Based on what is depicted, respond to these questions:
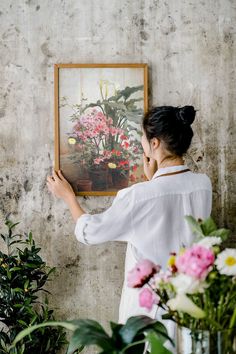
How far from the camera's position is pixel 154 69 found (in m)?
2.64

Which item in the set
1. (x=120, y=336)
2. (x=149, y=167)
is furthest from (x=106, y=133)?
(x=120, y=336)

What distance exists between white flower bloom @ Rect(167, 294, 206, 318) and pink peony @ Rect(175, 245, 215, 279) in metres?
0.07

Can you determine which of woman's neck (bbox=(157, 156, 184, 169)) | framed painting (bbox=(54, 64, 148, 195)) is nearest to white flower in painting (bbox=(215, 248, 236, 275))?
woman's neck (bbox=(157, 156, 184, 169))

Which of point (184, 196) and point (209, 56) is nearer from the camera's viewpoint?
point (184, 196)

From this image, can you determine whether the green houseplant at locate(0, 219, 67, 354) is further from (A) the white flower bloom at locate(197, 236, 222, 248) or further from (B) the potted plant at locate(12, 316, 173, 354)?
(A) the white flower bloom at locate(197, 236, 222, 248)

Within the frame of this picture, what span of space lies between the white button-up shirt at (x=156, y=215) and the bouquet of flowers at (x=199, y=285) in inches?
27.1

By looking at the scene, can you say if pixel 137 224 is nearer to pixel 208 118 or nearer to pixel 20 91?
pixel 208 118

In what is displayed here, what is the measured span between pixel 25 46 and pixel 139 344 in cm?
180

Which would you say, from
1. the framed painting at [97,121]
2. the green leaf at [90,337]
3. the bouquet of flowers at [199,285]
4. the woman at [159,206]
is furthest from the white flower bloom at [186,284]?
the framed painting at [97,121]

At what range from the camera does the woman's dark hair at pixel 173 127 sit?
2.14m

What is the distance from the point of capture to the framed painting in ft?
8.58

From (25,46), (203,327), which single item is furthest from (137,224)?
(25,46)

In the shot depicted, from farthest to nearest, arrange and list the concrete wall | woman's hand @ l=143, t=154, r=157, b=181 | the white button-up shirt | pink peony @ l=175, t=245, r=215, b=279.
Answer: the concrete wall → woman's hand @ l=143, t=154, r=157, b=181 → the white button-up shirt → pink peony @ l=175, t=245, r=215, b=279

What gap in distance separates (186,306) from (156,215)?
0.84m
